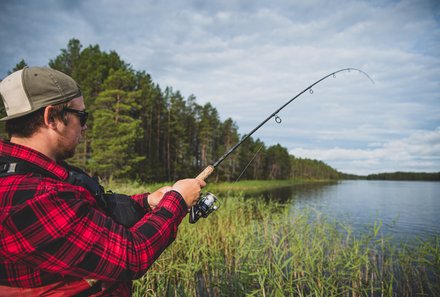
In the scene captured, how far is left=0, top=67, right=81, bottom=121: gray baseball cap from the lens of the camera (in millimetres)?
1238

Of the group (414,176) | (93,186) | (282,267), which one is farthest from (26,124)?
(414,176)

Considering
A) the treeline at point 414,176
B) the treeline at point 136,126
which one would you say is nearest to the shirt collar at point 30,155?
the treeline at point 136,126

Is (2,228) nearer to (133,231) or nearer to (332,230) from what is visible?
(133,231)

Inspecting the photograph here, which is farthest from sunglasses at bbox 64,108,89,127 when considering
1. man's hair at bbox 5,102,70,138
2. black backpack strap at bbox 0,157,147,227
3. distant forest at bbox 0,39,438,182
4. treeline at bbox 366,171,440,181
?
treeline at bbox 366,171,440,181

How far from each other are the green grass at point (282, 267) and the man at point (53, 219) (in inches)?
95.3

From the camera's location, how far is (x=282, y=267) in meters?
3.70

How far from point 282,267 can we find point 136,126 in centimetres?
2201

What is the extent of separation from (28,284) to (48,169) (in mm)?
490

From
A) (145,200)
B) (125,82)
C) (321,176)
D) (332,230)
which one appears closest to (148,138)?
(125,82)

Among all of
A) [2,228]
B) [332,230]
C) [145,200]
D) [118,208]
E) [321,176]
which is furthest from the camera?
[321,176]

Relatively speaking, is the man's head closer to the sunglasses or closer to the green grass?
the sunglasses

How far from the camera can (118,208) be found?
5.93 ft

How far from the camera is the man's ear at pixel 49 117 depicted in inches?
50.5

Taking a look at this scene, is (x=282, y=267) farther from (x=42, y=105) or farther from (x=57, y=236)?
(x=42, y=105)
